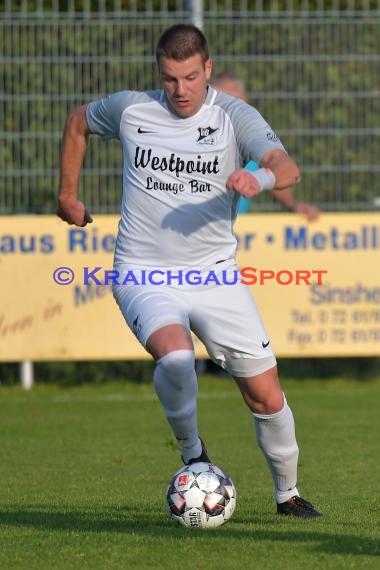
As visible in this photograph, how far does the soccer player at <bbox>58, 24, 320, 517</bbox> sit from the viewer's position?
6.98 metres

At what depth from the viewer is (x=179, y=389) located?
6949 millimetres

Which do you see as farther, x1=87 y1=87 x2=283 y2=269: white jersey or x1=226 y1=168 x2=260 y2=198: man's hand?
x1=87 y1=87 x2=283 y2=269: white jersey

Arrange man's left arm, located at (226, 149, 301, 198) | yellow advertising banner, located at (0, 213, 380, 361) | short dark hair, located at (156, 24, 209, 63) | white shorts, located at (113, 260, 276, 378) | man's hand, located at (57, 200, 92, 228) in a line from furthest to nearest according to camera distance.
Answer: yellow advertising banner, located at (0, 213, 380, 361), man's hand, located at (57, 200, 92, 228), white shorts, located at (113, 260, 276, 378), short dark hair, located at (156, 24, 209, 63), man's left arm, located at (226, 149, 301, 198)

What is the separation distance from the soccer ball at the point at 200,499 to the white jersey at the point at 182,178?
99 centimetres

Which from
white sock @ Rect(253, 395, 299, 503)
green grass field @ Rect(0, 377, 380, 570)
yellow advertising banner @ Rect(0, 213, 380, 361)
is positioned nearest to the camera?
green grass field @ Rect(0, 377, 380, 570)

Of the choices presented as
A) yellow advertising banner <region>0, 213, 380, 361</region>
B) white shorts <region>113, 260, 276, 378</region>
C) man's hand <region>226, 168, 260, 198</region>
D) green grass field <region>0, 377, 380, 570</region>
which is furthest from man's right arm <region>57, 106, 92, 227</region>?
yellow advertising banner <region>0, 213, 380, 361</region>

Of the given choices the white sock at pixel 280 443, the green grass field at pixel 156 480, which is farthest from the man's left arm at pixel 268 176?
the green grass field at pixel 156 480

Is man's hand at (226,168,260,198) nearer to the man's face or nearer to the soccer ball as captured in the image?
the man's face

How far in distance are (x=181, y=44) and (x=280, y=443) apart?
1.96 meters

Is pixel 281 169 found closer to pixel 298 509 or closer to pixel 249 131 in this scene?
pixel 249 131

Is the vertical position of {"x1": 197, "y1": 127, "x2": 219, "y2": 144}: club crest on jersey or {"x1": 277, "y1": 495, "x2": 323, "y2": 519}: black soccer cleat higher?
{"x1": 197, "y1": 127, "x2": 219, "y2": 144}: club crest on jersey

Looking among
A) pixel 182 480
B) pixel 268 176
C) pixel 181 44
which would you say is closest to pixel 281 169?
pixel 268 176

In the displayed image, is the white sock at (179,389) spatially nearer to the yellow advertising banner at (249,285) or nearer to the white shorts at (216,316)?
the white shorts at (216,316)

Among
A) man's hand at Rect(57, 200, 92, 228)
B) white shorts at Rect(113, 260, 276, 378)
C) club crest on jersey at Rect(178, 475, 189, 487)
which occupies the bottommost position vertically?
club crest on jersey at Rect(178, 475, 189, 487)
